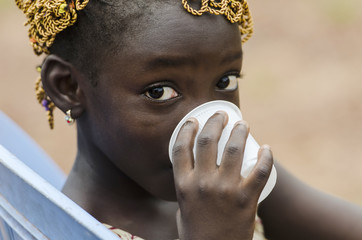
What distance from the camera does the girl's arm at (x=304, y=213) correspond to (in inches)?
79.5

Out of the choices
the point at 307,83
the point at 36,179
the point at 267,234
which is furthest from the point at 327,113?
the point at 36,179

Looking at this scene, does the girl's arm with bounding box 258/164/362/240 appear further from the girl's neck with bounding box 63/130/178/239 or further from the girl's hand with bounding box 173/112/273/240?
the girl's hand with bounding box 173/112/273/240

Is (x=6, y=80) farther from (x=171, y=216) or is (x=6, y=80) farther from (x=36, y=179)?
(x=36, y=179)

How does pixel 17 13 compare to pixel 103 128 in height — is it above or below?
below

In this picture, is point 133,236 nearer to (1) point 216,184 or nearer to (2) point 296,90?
(1) point 216,184

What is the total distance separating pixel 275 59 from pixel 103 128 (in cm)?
356

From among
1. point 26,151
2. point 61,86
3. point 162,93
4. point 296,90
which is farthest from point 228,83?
point 296,90

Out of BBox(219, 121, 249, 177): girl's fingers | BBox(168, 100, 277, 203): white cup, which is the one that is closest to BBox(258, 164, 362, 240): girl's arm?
BBox(168, 100, 277, 203): white cup

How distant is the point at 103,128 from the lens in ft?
5.42

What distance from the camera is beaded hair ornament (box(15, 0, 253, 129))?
62.4 inches

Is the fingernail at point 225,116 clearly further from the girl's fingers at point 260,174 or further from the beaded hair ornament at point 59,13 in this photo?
the beaded hair ornament at point 59,13

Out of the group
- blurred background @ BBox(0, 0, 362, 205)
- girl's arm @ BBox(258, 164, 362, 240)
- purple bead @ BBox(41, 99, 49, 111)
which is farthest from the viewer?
blurred background @ BBox(0, 0, 362, 205)

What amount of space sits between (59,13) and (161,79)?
0.33 meters

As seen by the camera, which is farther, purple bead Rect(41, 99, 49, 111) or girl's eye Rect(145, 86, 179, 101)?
purple bead Rect(41, 99, 49, 111)
